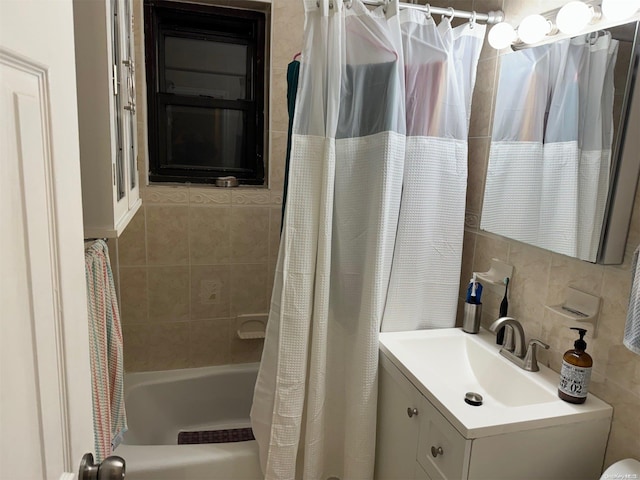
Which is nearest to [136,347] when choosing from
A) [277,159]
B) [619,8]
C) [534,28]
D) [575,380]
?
[277,159]

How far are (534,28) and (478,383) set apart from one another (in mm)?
1082

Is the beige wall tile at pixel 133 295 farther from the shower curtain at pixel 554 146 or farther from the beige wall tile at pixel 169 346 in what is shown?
the shower curtain at pixel 554 146

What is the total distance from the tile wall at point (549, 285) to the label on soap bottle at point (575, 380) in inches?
3.2

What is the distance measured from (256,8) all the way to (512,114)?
1.37 m

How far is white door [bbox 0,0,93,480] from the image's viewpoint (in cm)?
43

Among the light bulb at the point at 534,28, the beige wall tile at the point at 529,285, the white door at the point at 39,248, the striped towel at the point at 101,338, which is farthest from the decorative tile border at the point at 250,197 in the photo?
the white door at the point at 39,248

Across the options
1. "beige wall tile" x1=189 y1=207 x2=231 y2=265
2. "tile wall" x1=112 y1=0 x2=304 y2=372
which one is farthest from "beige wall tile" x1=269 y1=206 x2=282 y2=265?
"beige wall tile" x1=189 y1=207 x2=231 y2=265

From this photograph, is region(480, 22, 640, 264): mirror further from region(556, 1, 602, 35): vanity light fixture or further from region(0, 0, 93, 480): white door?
region(0, 0, 93, 480): white door

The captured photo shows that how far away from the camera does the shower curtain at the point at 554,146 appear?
1141 mm

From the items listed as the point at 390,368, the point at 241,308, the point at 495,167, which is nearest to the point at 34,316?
the point at 390,368

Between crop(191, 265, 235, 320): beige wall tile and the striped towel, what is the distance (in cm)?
105

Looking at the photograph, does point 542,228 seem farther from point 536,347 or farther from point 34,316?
point 34,316

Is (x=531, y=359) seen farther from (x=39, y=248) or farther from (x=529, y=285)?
(x=39, y=248)

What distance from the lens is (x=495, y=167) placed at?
1.48 metres
